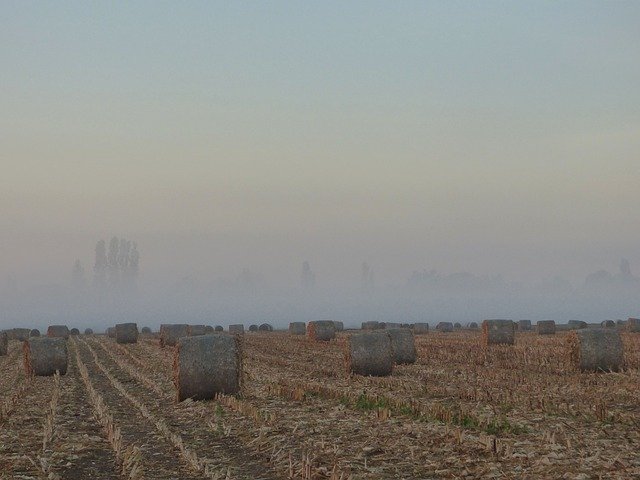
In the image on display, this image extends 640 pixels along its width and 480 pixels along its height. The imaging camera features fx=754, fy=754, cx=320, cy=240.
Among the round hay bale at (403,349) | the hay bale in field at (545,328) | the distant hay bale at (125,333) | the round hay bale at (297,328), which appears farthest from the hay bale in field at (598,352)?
the round hay bale at (297,328)

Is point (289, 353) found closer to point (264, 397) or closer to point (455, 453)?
point (264, 397)

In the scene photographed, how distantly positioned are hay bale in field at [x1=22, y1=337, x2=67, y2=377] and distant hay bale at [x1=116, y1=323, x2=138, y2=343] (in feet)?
69.2

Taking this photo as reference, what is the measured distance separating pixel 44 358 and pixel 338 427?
15.5 meters

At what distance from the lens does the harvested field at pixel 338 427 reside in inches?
408

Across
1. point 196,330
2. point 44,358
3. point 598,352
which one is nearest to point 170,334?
point 196,330

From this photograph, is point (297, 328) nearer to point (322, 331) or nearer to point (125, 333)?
point (322, 331)

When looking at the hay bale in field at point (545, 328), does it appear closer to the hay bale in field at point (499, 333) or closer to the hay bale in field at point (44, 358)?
the hay bale in field at point (499, 333)

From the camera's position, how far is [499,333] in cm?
3659

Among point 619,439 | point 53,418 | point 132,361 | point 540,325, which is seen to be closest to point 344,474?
point 619,439

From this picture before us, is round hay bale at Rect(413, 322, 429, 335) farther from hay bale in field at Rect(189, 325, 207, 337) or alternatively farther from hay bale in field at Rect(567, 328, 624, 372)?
hay bale in field at Rect(567, 328, 624, 372)

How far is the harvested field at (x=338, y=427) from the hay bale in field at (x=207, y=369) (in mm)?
431

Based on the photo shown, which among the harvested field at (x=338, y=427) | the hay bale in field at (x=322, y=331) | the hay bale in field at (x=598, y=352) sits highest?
the hay bale in field at (x=322, y=331)

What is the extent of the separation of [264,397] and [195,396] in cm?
166

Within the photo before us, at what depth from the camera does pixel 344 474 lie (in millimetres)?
9797
